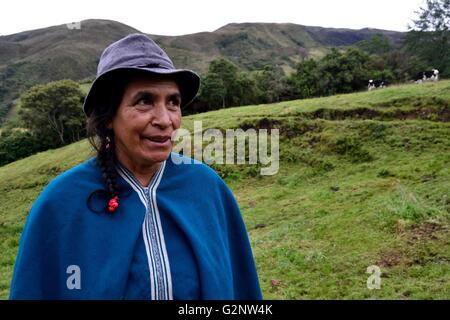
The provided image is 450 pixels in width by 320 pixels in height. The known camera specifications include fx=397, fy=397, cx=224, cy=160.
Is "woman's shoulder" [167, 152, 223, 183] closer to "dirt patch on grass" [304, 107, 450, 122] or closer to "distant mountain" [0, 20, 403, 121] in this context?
"dirt patch on grass" [304, 107, 450, 122]

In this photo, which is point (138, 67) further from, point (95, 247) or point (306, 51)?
point (306, 51)

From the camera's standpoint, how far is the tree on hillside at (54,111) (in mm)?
32438

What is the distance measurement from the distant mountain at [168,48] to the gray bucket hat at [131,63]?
90.3m

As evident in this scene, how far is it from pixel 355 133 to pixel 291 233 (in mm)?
7299

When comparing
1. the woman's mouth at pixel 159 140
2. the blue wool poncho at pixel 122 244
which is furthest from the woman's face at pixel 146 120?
the blue wool poncho at pixel 122 244

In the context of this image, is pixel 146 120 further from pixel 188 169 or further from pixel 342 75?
pixel 342 75

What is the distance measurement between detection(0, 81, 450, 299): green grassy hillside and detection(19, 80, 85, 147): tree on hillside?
13.1 metres

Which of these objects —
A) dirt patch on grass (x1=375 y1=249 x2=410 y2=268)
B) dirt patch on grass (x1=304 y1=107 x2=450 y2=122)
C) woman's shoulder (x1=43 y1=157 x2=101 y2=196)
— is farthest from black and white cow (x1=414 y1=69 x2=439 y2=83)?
woman's shoulder (x1=43 y1=157 x2=101 y2=196)

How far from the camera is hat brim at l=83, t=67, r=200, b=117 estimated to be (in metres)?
2.07

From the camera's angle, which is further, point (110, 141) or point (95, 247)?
point (110, 141)

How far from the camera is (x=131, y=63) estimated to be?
2.06 metres
